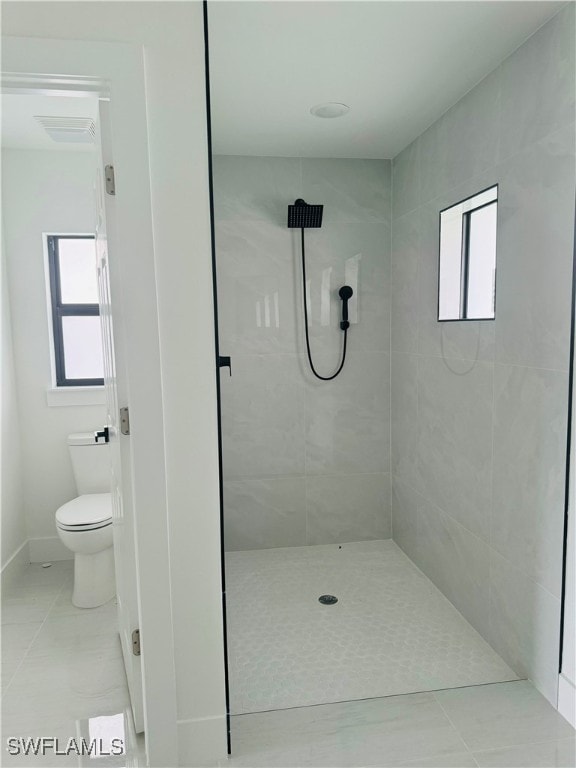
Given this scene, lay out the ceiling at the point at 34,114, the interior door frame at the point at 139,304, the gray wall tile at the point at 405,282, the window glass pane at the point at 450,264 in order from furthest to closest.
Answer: the gray wall tile at the point at 405,282, the window glass pane at the point at 450,264, the ceiling at the point at 34,114, the interior door frame at the point at 139,304

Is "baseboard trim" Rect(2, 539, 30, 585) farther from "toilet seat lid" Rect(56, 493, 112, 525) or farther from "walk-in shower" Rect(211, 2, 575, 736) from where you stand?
"walk-in shower" Rect(211, 2, 575, 736)

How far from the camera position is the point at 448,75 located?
2.13 metres

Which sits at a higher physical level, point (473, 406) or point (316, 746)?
point (473, 406)

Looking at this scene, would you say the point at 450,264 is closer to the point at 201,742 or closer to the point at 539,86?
the point at 539,86

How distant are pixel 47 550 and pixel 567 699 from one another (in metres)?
2.74

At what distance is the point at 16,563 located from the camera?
292 centimetres

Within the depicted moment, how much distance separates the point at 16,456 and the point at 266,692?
1930 millimetres

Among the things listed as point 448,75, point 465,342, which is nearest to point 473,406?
point 465,342

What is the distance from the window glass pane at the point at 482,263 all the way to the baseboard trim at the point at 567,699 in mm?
1374

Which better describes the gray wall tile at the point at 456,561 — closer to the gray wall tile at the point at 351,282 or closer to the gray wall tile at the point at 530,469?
the gray wall tile at the point at 530,469

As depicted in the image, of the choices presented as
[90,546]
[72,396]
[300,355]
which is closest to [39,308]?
[72,396]

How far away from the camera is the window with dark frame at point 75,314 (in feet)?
10.5

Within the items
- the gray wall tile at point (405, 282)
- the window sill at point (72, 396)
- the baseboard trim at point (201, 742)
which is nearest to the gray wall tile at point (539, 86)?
the gray wall tile at point (405, 282)

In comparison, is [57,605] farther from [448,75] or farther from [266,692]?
[448,75]
